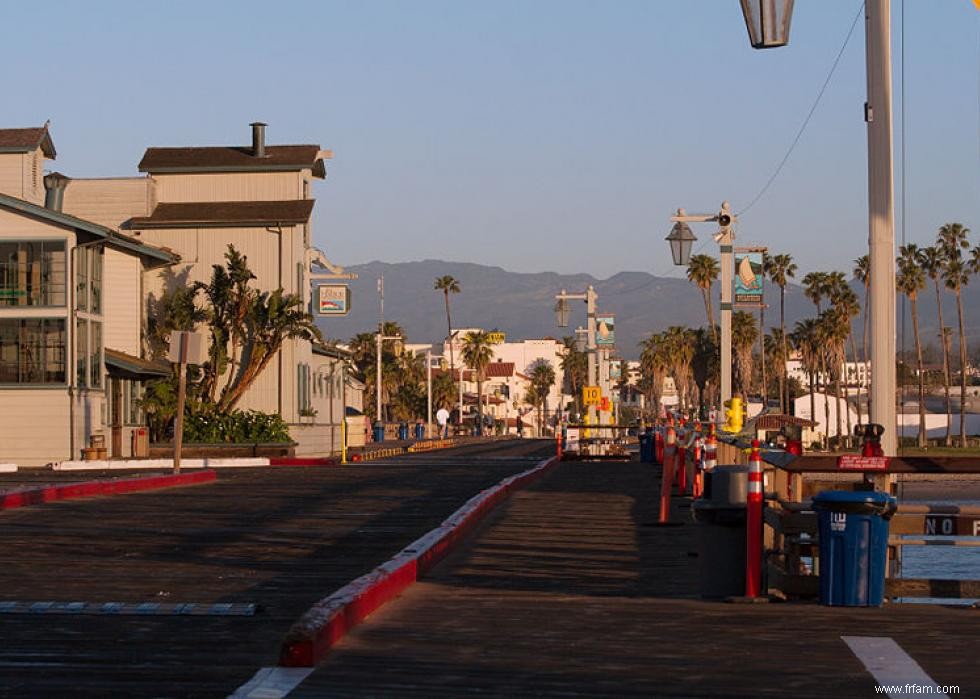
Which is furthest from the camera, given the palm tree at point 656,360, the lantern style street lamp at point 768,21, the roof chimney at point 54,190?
the palm tree at point 656,360

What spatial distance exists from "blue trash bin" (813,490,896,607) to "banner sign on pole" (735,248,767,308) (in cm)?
2222

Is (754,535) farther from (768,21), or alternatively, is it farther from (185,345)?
(185,345)

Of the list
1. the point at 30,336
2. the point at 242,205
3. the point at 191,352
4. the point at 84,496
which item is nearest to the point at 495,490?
the point at 84,496

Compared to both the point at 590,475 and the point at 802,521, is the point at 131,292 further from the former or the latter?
the point at 802,521

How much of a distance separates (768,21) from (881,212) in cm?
256

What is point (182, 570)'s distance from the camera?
1460 centimetres

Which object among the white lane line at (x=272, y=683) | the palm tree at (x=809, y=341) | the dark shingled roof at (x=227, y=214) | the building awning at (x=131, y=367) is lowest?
the white lane line at (x=272, y=683)

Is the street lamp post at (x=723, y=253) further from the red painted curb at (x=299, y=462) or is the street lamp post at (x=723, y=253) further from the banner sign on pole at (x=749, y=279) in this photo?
the red painted curb at (x=299, y=462)

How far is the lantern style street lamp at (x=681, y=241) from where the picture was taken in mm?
35250

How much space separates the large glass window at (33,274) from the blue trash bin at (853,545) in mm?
37862

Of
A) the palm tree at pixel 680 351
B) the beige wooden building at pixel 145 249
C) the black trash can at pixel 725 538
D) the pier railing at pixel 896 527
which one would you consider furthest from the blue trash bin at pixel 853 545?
the palm tree at pixel 680 351

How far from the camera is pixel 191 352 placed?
109 ft

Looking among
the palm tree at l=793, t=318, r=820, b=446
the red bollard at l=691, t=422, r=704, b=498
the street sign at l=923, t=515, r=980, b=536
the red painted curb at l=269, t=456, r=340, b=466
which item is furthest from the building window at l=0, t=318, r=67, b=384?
the palm tree at l=793, t=318, r=820, b=446

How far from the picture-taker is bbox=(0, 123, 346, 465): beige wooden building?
4700 centimetres
